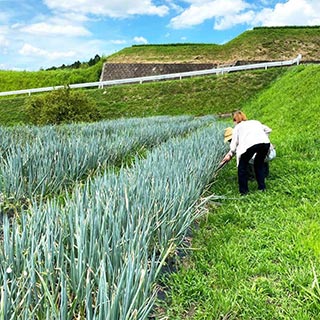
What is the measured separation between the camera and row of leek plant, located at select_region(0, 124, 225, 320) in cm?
166

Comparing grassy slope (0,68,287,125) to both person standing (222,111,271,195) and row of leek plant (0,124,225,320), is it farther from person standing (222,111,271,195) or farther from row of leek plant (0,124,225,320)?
row of leek plant (0,124,225,320)

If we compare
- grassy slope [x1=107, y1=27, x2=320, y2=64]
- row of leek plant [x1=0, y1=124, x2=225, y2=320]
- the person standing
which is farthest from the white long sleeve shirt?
grassy slope [x1=107, y1=27, x2=320, y2=64]

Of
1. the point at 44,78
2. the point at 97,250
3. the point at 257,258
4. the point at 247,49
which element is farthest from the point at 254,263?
the point at 44,78

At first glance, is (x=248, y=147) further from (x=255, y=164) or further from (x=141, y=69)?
(x=141, y=69)

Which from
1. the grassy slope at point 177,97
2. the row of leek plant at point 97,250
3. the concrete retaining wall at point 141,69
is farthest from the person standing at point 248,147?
the concrete retaining wall at point 141,69

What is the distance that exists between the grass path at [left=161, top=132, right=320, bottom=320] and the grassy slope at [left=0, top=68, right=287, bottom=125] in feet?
55.7

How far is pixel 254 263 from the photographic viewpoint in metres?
3.10

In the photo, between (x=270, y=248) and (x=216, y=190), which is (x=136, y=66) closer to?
(x=216, y=190)

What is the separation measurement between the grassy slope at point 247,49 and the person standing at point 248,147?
24648 mm

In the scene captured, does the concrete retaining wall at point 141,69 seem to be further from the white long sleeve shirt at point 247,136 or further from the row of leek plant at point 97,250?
the row of leek plant at point 97,250

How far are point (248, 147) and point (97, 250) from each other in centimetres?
319

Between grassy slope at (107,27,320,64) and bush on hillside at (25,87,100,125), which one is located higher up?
grassy slope at (107,27,320,64)

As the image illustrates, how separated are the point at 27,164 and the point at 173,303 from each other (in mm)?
2768

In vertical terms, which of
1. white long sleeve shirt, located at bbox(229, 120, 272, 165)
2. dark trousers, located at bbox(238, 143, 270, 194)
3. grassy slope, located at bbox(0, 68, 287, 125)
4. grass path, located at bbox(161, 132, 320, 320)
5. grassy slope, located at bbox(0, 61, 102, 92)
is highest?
grassy slope, located at bbox(0, 61, 102, 92)
